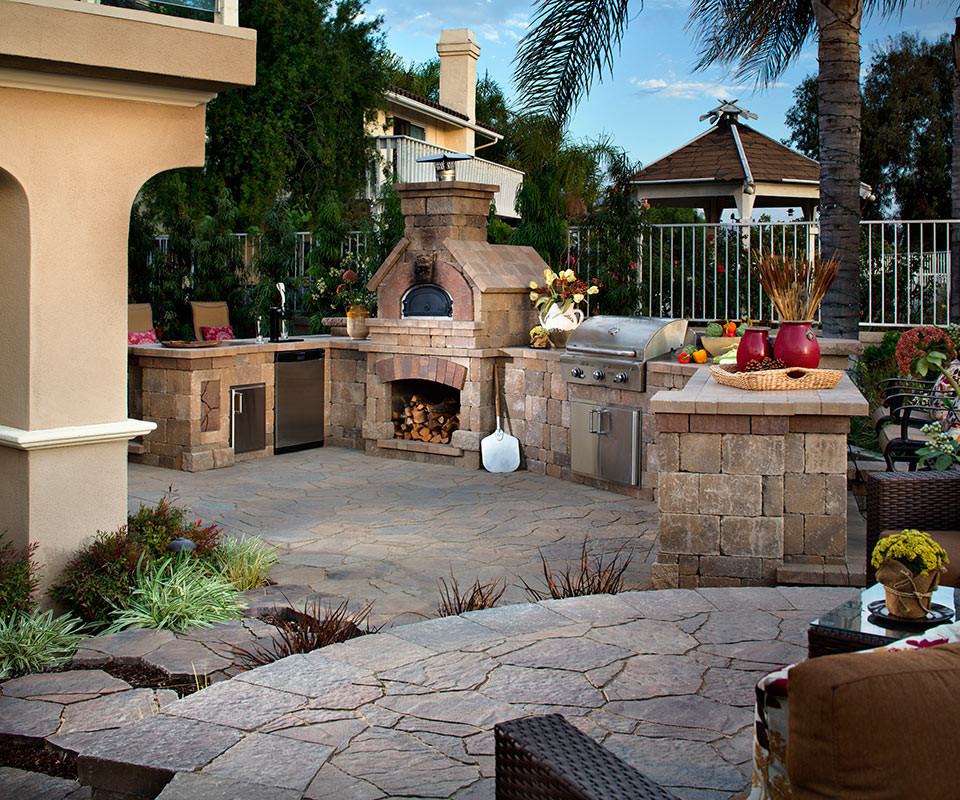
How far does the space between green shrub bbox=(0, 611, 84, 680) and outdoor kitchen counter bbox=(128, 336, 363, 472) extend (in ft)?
16.8

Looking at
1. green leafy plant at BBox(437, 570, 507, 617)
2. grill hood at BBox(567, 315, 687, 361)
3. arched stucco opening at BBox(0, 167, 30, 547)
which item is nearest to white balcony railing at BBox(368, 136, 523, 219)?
grill hood at BBox(567, 315, 687, 361)

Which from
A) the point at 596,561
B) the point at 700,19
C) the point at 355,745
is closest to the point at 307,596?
the point at 596,561

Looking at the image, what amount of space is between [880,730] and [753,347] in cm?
513

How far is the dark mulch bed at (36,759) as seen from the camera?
4.02 meters

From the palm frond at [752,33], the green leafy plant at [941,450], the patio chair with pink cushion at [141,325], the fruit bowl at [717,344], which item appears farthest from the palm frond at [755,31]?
the patio chair with pink cushion at [141,325]

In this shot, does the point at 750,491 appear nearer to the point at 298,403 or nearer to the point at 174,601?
the point at 174,601

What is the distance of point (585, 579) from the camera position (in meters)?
6.42

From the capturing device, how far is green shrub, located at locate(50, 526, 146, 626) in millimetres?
5570

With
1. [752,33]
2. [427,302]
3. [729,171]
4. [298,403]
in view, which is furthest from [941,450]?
[729,171]

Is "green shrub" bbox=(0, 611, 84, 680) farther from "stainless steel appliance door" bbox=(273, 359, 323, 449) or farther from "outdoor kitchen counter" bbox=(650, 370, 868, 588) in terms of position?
"stainless steel appliance door" bbox=(273, 359, 323, 449)

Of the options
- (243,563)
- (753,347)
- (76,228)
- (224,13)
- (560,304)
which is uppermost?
(224,13)

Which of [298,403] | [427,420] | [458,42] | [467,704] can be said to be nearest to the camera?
[467,704]

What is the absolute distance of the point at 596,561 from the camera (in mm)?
6898

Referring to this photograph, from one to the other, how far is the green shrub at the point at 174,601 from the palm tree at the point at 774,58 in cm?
615
